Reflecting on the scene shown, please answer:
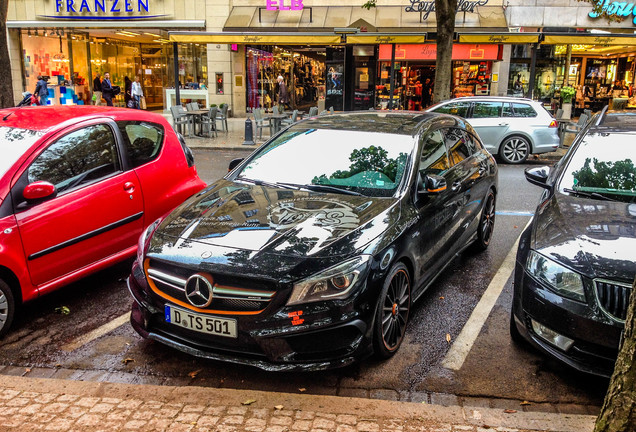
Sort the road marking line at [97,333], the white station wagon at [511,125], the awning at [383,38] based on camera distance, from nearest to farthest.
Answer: the road marking line at [97,333] < the white station wagon at [511,125] < the awning at [383,38]

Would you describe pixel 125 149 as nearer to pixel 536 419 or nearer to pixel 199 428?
pixel 199 428

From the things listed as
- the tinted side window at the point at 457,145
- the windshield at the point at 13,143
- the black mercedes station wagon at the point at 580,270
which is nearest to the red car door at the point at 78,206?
the windshield at the point at 13,143

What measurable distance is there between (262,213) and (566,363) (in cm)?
228

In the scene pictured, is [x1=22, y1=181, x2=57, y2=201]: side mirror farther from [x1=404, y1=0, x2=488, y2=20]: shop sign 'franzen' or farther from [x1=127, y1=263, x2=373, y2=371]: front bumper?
[x1=404, y1=0, x2=488, y2=20]: shop sign 'franzen'

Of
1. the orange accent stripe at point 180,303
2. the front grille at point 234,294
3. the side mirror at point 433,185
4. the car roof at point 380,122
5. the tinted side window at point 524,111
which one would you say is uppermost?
the car roof at point 380,122

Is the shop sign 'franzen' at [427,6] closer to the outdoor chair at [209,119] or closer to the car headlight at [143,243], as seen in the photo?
the outdoor chair at [209,119]

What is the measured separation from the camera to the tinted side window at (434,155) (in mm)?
4938

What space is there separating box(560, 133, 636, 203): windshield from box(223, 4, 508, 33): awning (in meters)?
18.6

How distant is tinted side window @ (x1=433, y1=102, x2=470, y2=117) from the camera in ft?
44.9

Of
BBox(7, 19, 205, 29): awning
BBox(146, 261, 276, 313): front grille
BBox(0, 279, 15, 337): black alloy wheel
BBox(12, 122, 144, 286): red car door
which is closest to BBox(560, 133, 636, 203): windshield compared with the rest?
BBox(146, 261, 276, 313): front grille

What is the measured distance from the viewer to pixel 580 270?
362 centimetres

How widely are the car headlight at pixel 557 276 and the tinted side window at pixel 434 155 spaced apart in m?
1.33

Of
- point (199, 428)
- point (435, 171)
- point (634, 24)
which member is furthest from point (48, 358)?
point (634, 24)

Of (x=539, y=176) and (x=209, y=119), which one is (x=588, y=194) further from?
(x=209, y=119)
